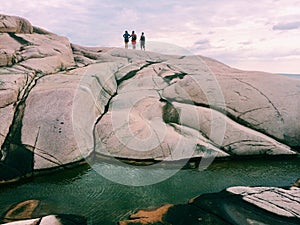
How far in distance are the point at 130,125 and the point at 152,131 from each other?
116 centimetres

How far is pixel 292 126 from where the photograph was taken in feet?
53.0

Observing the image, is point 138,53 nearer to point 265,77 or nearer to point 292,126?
point 265,77

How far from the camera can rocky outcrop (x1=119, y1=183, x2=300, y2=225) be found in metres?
8.84

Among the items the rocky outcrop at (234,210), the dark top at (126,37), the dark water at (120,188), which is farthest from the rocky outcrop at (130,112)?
the dark top at (126,37)

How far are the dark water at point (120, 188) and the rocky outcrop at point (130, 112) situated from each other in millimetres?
920

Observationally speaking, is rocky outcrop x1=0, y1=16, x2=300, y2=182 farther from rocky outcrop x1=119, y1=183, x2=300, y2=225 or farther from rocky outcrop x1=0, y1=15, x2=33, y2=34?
rocky outcrop x1=119, y1=183, x2=300, y2=225

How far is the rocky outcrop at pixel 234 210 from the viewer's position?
8.84 metres

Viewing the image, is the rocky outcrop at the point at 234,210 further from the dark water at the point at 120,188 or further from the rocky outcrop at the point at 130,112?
the rocky outcrop at the point at 130,112

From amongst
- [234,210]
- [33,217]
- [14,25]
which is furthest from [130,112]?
[14,25]

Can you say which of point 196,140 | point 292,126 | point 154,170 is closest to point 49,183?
point 154,170

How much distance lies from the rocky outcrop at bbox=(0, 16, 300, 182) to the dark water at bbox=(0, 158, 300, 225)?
0.92 m

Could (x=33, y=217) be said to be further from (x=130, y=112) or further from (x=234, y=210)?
(x=130, y=112)

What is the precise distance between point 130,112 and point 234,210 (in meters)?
8.10

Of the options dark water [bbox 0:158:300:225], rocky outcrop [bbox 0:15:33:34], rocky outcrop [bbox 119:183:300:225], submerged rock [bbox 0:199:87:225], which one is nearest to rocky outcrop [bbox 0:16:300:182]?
rocky outcrop [bbox 0:15:33:34]
